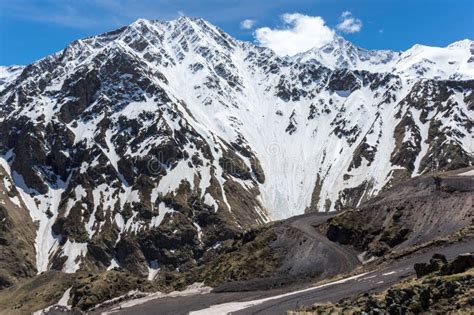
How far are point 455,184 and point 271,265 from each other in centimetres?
4201

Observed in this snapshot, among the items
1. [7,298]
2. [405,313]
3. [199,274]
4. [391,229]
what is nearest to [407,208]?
[391,229]

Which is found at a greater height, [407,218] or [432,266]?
[407,218]

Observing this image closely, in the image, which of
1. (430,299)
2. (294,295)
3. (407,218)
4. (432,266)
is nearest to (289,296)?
(294,295)

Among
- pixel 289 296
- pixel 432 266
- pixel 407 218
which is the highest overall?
pixel 407 218

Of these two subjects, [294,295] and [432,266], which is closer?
[432,266]

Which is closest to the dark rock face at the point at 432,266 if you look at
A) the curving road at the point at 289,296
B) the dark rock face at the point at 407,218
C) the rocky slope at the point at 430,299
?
the curving road at the point at 289,296

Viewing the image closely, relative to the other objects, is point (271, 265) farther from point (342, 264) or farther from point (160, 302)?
point (160, 302)

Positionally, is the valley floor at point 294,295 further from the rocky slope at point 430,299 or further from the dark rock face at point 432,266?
the rocky slope at point 430,299

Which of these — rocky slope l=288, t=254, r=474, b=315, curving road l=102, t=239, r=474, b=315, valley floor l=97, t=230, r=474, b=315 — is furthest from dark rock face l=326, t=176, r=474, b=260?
rocky slope l=288, t=254, r=474, b=315

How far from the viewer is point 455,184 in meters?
114

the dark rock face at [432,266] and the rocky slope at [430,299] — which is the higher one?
the dark rock face at [432,266]

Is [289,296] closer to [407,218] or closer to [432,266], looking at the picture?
[432,266]

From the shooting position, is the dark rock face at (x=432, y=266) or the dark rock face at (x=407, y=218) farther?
the dark rock face at (x=407, y=218)

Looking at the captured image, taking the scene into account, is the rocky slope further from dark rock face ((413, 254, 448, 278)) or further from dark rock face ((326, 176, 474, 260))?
dark rock face ((326, 176, 474, 260))
